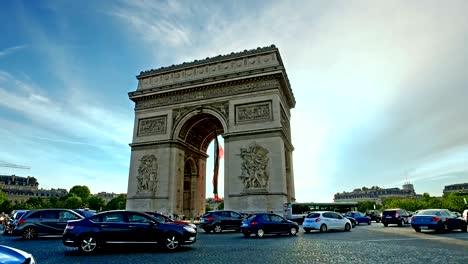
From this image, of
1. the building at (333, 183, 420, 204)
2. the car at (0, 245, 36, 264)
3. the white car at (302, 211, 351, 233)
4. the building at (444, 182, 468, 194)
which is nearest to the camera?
the car at (0, 245, 36, 264)

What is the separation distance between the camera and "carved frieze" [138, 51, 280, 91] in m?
26.2

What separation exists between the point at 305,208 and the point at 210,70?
16004 mm

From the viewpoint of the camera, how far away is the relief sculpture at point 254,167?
75.7 feet

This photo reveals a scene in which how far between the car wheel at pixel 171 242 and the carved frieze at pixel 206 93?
1841cm

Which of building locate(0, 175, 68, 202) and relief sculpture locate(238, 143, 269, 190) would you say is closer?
relief sculpture locate(238, 143, 269, 190)

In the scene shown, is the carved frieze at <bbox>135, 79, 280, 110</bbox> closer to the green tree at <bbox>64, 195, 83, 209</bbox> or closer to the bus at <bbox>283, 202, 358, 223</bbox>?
the bus at <bbox>283, 202, 358, 223</bbox>

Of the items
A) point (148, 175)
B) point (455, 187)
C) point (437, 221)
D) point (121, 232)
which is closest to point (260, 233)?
point (121, 232)

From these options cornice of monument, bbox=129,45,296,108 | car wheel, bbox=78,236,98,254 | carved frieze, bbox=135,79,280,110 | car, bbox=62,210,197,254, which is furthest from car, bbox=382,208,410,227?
car wheel, bbox=78,236,98,254

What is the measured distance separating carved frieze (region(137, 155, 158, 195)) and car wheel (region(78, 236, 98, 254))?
17897mm

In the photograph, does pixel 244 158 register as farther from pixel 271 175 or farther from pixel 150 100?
pixel 150 100

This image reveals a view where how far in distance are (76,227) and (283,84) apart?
21823 millimetres

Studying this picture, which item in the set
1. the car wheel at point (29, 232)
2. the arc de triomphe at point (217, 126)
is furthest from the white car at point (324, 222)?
the car wheel at point (29, 232)

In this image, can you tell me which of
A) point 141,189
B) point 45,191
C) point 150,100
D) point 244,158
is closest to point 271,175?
point 244,158

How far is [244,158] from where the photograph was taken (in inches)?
946
